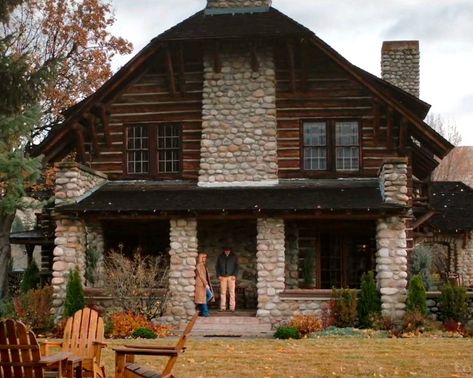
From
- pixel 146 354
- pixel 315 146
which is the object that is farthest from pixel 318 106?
pixel 146 354

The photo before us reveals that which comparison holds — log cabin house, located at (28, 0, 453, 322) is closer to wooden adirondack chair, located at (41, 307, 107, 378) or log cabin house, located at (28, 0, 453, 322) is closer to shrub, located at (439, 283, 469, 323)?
shrub, located at (439, 283, 469, 323)

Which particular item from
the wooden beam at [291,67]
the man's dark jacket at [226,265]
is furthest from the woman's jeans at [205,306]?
the wooden beam at [291,67]

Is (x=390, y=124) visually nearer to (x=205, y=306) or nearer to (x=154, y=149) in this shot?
(x=154, y=149)

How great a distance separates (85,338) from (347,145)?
45.9ft

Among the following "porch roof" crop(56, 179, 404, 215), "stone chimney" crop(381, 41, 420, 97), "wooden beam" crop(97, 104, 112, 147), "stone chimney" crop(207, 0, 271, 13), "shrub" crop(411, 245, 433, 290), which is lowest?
"shrub" crop(411, 245, 433, 290)

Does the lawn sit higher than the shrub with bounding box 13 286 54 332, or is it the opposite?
the shrub with bounding box 13 286 54 332

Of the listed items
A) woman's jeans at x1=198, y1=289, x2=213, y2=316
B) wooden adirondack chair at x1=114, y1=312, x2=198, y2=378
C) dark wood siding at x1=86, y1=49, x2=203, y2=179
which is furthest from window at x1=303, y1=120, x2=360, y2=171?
wooden adirondack chair at x1=114, y1=312, x2=198, y2=378

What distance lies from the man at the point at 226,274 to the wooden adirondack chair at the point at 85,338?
10668 millimetres

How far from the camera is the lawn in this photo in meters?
12.9

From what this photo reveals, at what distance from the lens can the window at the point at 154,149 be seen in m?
24.8

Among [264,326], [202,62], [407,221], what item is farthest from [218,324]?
[202,62]

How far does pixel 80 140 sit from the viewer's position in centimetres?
2477

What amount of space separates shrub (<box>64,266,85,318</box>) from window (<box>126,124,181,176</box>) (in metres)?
4.48

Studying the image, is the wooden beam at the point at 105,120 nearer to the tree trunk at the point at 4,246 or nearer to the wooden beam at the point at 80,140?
the wooden beam at the point at 80,140
